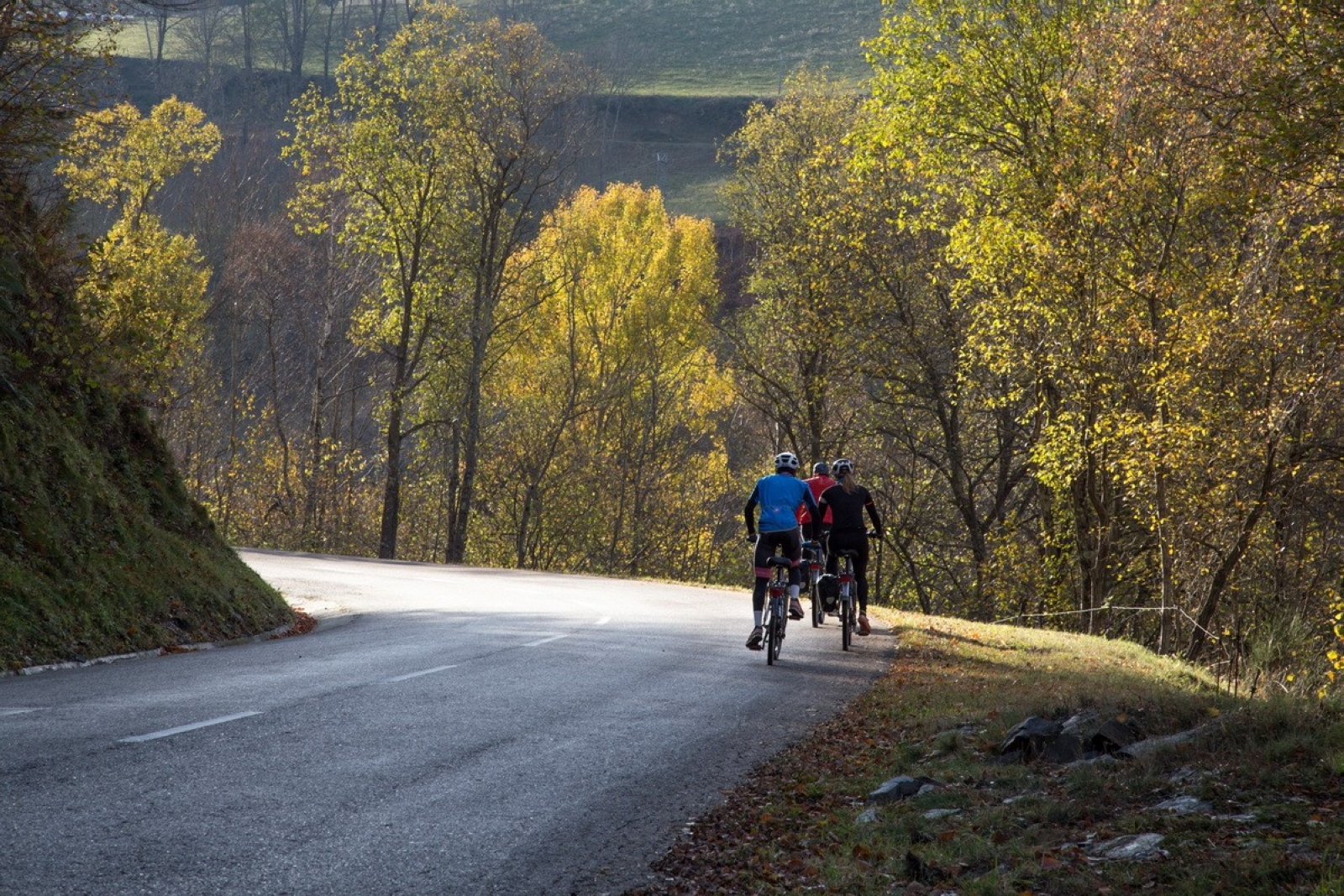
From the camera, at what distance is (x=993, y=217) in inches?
974

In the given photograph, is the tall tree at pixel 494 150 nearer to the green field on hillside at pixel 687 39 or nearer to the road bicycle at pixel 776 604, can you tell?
the road bicycle at pixel 776 604

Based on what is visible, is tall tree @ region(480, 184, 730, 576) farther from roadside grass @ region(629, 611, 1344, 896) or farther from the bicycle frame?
roadside grass @ region(629, 611, 1344, 896)

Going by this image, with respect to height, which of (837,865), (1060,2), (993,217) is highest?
(1060,2)

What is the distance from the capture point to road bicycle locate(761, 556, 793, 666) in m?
14.4

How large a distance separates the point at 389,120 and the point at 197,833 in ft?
114

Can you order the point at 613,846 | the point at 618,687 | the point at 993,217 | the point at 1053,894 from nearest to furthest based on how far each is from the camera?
the point at 1053,894, the point at 613,846, the point at 618,687, the point at 993,217

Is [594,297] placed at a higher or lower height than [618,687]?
higher

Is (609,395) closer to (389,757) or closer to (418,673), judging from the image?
(418,673)

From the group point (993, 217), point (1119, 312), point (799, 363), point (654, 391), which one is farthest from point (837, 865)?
point (654, 391)

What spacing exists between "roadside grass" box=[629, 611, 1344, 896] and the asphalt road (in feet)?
1.41

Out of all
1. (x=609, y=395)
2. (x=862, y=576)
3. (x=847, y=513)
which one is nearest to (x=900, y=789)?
(x=847, y=513)

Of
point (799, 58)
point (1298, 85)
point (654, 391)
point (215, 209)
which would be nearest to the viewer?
point (1298, 85)

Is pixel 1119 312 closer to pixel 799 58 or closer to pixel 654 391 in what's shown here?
pixel 654 391

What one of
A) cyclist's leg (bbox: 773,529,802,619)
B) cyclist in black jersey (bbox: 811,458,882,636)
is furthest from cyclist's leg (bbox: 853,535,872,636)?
cyclist's leg (bbox: 773,529,802,619)
